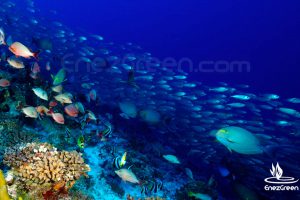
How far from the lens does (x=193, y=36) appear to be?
353ft

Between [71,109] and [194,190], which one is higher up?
[71,109]

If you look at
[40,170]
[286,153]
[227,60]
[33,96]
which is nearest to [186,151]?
[286,153]

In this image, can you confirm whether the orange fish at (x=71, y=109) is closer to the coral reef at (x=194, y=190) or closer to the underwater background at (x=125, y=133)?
the underwater background at (x=125, y=133)

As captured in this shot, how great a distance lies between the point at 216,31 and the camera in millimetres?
106188

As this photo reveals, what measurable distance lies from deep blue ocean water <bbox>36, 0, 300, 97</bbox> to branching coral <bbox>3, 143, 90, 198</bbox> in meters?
69.1

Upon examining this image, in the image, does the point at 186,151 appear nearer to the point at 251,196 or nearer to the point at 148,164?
the point at 148,164

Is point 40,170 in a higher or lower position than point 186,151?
higher

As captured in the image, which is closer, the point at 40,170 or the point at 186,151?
the point at 40,170

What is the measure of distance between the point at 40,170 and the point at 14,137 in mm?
2830

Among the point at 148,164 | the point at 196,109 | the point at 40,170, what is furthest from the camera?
the point at 196,109

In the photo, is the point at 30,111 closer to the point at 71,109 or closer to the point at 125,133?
the point at 71,109

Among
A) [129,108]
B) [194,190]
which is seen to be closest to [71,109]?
[129,108]

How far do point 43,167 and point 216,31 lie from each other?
108 metres

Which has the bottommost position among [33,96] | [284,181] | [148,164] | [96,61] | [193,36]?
[284,181]
